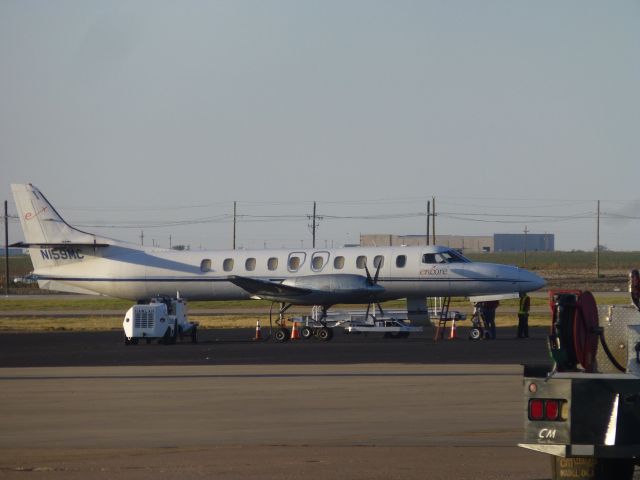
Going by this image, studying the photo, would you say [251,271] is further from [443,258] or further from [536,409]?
[536,409]

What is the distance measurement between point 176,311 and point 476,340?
8.95m

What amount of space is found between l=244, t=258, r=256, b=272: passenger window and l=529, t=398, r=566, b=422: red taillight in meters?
30.6

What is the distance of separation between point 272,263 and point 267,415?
2367 cm

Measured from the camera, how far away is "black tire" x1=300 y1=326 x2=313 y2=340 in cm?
3484

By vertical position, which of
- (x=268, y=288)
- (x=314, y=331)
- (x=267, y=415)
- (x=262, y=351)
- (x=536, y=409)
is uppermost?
(x=268, y=288)

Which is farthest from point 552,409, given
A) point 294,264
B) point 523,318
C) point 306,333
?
point 294,264

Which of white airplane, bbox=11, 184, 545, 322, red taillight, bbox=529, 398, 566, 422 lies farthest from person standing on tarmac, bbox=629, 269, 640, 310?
white airplane, bbox=11, 184, 545, 322

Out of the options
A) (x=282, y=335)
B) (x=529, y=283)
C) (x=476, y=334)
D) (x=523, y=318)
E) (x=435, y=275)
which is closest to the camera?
(x=523, y=318)

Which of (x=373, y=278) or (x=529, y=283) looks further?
(x=373, y=278)

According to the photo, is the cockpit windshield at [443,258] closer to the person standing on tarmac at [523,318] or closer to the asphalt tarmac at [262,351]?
the asphalt tarmac at [262,351]

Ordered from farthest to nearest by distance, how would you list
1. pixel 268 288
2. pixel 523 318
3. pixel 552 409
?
pixel 268 288 → pixel 523 318 → pixel 552 409

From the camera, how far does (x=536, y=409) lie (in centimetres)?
862

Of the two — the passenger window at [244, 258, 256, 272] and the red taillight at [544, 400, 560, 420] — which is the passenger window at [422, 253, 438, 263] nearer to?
the passenger window at [244, 258, 256, 272]

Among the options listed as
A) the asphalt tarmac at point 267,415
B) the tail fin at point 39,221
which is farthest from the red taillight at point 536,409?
the tail fin at point 39,221
